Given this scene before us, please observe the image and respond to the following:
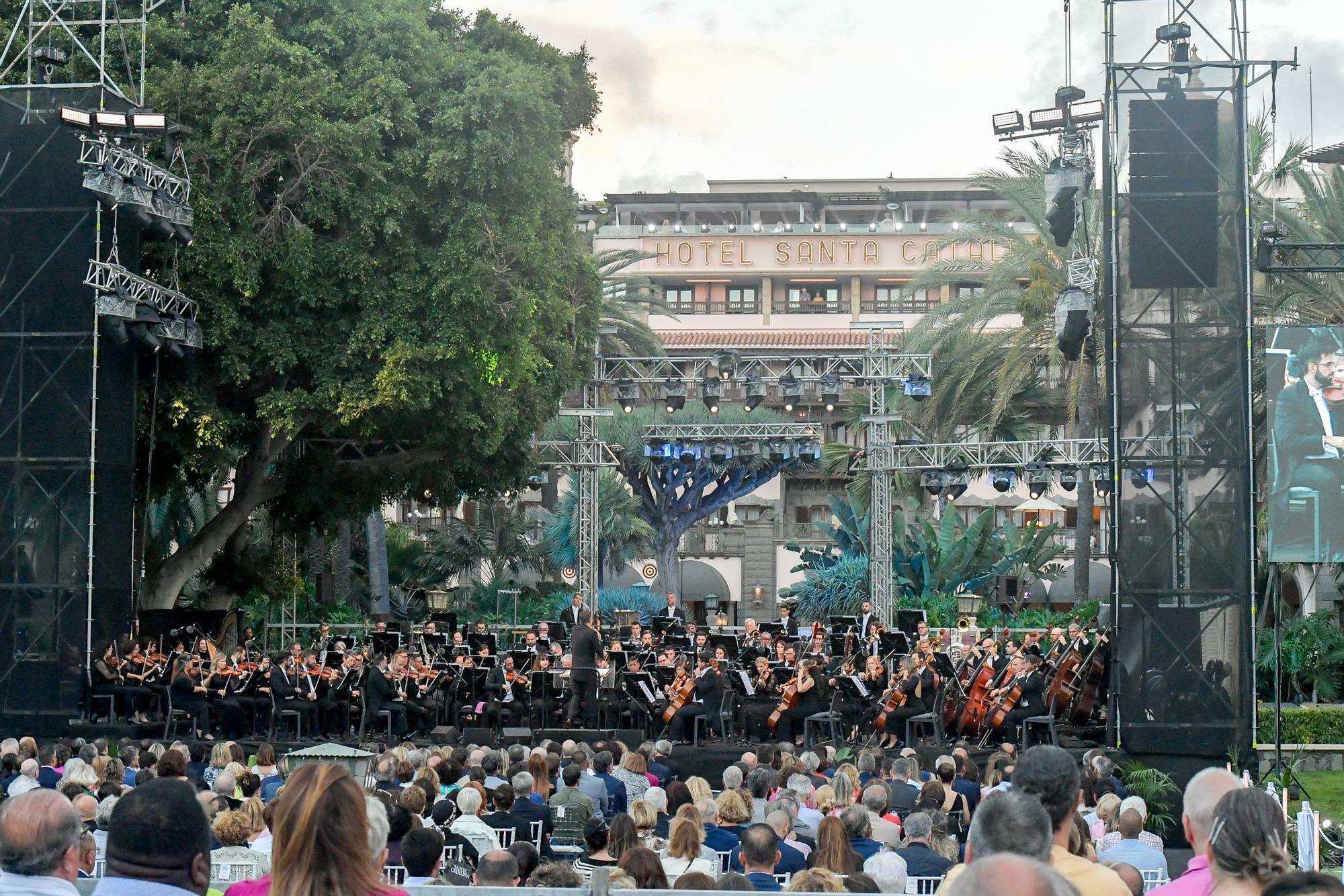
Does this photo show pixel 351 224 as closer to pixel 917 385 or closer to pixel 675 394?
pixel 675 394

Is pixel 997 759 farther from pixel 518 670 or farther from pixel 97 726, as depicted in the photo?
pixel 97 726

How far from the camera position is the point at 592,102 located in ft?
93.6

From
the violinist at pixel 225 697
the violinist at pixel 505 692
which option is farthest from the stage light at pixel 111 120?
the violinist at pixel 505 692

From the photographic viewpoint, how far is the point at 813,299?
202ft

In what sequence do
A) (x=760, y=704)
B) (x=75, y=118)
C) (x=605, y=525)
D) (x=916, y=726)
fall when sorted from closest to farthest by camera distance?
(x=916, y=726), (x=75, y=118), (x=760, y=704), (x=605, y=525)

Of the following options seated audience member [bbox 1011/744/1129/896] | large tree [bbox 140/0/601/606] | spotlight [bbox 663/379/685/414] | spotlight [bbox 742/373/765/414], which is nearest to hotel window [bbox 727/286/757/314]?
spotlight [bbox 663/379/685/414]

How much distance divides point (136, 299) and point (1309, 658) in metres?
19.2

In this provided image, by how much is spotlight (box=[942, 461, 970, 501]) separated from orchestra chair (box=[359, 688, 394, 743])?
510 inches

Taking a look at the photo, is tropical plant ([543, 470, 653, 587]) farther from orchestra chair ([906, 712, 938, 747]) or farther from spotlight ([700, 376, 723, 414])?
orchestra chair ([906, 712, 938, 747])

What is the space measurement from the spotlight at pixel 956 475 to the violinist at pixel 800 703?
10.5 metres

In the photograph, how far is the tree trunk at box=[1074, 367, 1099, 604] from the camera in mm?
32188

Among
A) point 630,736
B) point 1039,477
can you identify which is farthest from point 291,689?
point 1039,477

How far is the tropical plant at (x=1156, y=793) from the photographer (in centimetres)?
1462

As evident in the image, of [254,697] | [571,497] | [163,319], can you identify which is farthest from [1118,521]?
[571,497]
